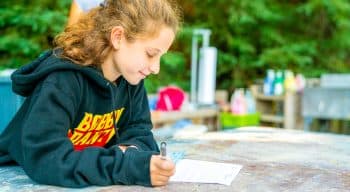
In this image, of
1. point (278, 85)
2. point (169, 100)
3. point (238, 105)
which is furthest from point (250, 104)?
point (169, 100)

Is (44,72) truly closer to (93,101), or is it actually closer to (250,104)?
(93,101)

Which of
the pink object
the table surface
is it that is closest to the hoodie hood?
the table surface

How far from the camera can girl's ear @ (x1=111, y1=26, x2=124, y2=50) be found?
50.8 inches

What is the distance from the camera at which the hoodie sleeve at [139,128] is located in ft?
4.83

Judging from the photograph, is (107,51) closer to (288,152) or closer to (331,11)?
(288,152)

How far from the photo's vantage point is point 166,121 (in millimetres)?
3838

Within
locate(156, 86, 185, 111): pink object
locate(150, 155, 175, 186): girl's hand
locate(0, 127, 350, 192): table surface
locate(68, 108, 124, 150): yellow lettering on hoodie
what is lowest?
locate(156, 86, 185, 111): pink object

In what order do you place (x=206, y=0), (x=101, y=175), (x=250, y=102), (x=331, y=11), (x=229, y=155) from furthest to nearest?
(x=206, y=0) → (x=331, y=11) → (x=250, y=102) → (x=229, y=155) → (x=101, y=175)

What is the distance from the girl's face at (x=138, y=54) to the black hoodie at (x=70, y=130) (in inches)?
2.5

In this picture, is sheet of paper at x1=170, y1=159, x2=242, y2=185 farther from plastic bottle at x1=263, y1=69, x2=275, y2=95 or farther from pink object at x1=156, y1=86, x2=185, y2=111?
plastic bottle at x1=263, y1=69, x2=275, y2=95

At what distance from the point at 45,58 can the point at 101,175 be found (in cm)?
37

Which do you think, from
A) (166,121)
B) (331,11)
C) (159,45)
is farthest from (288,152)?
(331,11)

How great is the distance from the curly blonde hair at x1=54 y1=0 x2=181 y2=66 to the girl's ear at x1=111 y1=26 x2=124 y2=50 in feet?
0.04

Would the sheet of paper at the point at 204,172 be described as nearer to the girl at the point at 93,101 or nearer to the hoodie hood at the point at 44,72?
the girl at the point at 93,101
